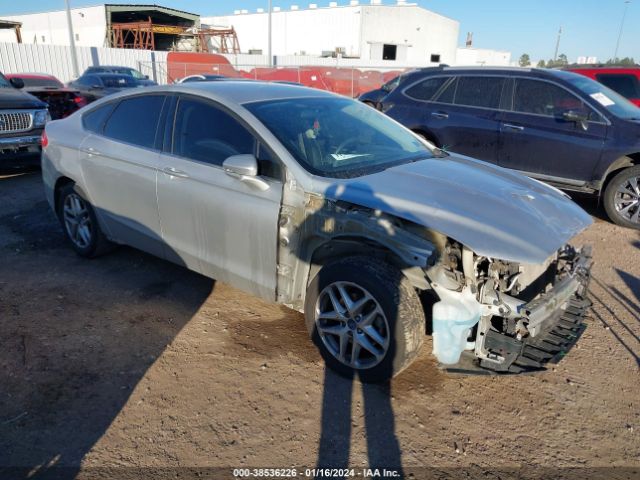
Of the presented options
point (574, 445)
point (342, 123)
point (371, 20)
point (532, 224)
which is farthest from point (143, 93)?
point (371, 20)

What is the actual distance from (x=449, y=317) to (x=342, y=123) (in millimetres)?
1860

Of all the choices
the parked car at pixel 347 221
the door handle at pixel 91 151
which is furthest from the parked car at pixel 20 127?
the parked car at pixel 347 221

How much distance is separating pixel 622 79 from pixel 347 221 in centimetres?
897

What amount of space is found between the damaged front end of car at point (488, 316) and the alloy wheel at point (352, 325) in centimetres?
35

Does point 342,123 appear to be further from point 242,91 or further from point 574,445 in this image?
point 574,445

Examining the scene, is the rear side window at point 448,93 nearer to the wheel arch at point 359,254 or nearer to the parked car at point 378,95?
the parked car at point 378,95

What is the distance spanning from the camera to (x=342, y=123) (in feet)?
12.9

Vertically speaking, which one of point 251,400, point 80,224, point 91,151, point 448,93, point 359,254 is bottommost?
point 251,400

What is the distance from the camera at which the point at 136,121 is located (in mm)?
4238

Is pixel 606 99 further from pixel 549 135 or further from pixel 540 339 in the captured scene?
pixel 540 339

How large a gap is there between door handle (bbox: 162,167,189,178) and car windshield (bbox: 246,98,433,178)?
71cm

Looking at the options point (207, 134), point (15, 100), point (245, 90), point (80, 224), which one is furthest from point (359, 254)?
point (15, 100)

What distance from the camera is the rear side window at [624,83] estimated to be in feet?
30.6

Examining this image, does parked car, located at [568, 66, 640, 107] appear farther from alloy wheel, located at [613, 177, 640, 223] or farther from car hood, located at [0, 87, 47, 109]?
car hood, located at [0, 87, 47, 109]
